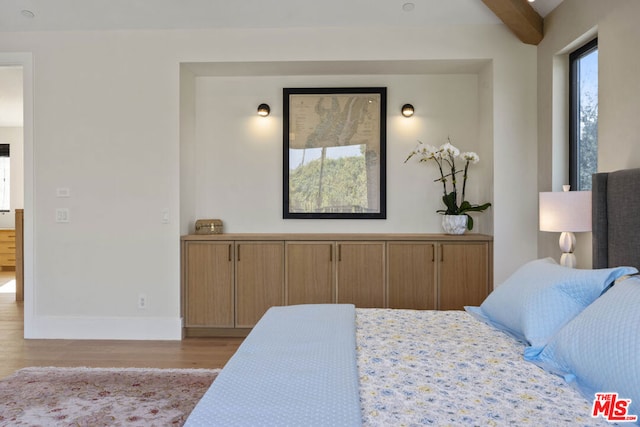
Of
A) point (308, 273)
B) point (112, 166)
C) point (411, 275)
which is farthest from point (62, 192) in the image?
point (411, 275)

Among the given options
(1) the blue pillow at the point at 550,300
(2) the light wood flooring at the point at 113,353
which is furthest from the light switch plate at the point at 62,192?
(1) the blue pillow at the point at 550,300

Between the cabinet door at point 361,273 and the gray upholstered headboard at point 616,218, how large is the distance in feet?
5.50

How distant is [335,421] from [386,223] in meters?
3.26

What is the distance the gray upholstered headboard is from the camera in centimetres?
239

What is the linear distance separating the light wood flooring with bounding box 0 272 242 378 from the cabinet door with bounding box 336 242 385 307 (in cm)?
101

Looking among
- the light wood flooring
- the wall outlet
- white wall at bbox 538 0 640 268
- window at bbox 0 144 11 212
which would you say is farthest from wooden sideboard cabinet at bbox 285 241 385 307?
window at bbox 0 144 11 212

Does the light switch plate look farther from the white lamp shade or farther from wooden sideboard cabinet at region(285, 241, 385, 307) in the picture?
the white lamp shade

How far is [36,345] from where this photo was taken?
3914mm

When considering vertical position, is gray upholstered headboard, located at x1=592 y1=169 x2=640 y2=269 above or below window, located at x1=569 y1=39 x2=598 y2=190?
below

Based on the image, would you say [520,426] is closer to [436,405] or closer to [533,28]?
[436,405]

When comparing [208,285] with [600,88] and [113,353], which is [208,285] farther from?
[600,88]

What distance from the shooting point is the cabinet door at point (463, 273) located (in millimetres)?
3979

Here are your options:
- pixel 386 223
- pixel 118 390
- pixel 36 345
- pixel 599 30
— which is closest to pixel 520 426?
pixel 118 390

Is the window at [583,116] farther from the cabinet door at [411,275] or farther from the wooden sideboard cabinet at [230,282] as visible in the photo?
the wooden sideboard cabinet at [230,282]
